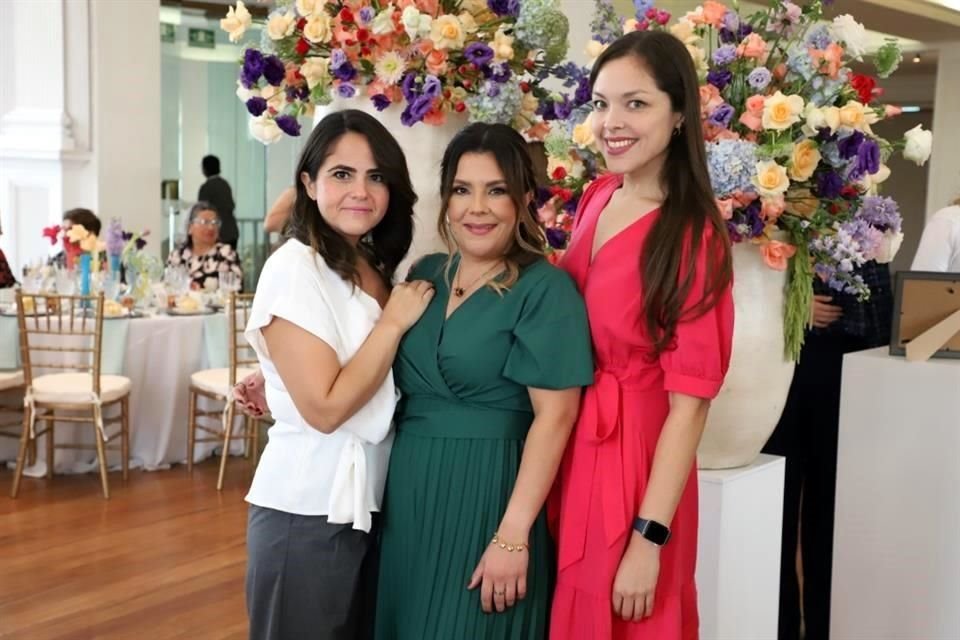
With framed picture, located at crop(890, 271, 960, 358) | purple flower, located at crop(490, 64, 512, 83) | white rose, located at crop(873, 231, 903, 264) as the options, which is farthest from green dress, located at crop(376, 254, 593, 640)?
framed picture, located at crop(890, 271, 960, 358)

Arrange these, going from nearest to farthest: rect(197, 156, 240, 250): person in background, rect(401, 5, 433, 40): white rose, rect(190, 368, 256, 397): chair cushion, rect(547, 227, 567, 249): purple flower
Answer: rect(401, 5, 433, 40): white rose
rect(547, 227, 567, 249): purple flower
rect(190, 368, 256, 397): chair cushion
rect(197, 156, 240, 250): person in background

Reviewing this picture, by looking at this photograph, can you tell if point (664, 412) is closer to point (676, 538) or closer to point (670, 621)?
point (676, 538)

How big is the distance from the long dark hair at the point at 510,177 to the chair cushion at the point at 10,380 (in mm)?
4735

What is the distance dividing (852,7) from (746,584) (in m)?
7.63

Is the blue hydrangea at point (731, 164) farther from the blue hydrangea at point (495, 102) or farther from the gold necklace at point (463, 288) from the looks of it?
the gold necklace at point (463, 288)

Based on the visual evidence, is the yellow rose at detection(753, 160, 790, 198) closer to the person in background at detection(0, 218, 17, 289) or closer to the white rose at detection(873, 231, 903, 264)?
the white rose at detection(873, 231, 903, 264)

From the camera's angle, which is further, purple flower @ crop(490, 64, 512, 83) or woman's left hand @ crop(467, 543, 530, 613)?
purple flower @ crop(490, 64, 512, 83)

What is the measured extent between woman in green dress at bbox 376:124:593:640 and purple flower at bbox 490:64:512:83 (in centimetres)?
28

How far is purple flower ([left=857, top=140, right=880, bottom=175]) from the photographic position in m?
2.20

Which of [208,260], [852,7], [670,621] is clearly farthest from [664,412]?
[852,7]

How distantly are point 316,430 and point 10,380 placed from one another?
4.62m

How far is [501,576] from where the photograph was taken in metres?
1.89

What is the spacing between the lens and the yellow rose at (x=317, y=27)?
2.15 m

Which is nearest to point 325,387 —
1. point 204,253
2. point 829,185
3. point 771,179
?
point 771,179
